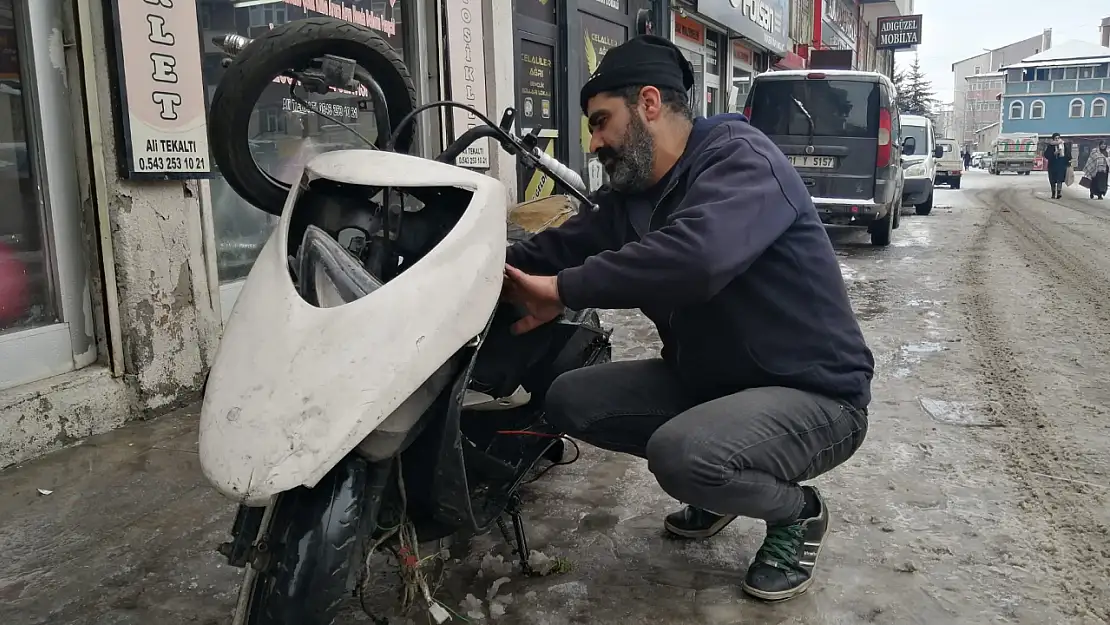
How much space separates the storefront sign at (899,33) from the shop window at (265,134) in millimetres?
42395

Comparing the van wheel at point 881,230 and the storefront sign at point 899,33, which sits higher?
the storefront sign at point 899,33

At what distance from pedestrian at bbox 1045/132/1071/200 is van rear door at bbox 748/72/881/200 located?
44.8ft

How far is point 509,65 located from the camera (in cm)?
779

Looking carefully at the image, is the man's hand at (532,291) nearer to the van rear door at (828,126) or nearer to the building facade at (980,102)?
the van rear door at (828,126)

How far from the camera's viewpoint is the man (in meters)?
2.04

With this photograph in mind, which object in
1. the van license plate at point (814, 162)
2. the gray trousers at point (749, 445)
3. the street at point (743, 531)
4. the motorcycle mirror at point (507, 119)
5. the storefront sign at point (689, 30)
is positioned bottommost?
the street at point (743, 531)

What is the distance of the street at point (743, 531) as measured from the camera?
7.59 ft

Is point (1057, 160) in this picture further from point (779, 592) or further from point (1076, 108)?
point (1076, 108)

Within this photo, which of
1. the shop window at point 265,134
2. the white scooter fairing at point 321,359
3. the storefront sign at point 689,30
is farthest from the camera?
the storefront sign at point 689,30

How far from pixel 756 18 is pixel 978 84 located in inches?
3772

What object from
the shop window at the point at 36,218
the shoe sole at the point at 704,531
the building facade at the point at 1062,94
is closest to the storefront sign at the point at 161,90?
the shop window at the point at 36,218

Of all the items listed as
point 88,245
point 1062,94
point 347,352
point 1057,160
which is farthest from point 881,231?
point 1062,94

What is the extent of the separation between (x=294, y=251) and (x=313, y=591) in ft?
2.28

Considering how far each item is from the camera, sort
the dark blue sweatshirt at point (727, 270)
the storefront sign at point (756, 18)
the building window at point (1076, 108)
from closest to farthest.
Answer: the dark blue sweatshirt at point (727, 270) < the storefront sign at point (756, 18) < the building window at point (1076, 108)
